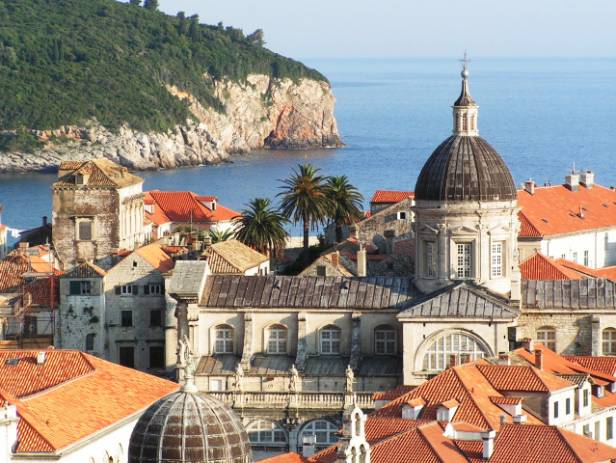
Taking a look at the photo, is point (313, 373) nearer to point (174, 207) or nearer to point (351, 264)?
point (351, 264)

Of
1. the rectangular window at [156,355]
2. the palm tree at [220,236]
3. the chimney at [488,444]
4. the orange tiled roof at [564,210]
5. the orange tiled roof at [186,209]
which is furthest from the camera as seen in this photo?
the orange tiled roof at [186,209]

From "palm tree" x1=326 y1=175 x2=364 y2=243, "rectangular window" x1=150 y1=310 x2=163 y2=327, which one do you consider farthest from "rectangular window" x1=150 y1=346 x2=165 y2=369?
"palm tree" x1=326 y1=175 x2=364 y2=243

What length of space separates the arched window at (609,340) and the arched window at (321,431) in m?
12.3

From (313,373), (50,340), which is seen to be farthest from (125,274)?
(313,373)

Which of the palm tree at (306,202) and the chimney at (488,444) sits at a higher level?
the palm tree at (306,202)

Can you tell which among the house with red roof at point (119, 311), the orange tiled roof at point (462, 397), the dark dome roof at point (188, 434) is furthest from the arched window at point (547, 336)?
the dark dome roof at point (188, 434)

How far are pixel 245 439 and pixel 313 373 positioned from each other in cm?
4426

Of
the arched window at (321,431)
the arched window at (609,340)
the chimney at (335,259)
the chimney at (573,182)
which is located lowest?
the arched window at (321,431)

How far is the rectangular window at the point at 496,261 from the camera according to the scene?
317 ft

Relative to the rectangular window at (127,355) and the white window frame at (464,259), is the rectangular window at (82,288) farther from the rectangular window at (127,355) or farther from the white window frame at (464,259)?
the white window frame at (464,259)

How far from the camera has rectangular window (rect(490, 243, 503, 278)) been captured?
96.5 m

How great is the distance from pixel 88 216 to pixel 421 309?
3662 centimetres

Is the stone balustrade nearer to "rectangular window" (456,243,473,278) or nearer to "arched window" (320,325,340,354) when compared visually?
"arched window" (320,325,340,354)

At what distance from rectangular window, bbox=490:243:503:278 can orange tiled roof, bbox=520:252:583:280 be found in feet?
50.8
